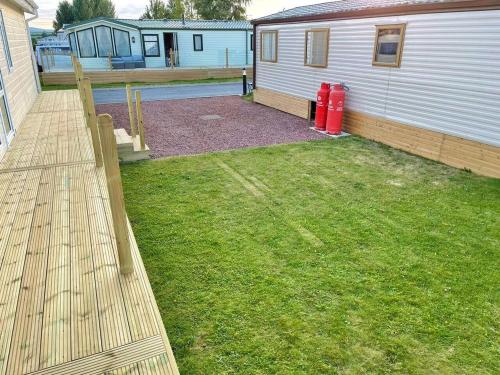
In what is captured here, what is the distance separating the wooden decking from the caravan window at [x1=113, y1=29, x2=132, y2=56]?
735 inches

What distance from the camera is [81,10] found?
45531 millimetres

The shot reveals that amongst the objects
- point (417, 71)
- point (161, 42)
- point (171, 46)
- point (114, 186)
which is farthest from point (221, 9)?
point (114, 186)

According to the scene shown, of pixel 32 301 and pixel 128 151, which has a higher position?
pixel 32 301

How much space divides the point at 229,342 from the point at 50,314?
121 cm

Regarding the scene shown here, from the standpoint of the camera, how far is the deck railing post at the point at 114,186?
7.54 ft

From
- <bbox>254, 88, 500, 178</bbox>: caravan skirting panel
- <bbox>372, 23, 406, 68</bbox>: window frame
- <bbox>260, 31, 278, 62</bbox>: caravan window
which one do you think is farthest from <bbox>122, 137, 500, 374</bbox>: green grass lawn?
<bbox>260, 31, 278, 62</bbox>: caravan window

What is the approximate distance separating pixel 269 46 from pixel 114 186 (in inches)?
408

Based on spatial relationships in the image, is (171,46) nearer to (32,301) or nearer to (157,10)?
(32,301)

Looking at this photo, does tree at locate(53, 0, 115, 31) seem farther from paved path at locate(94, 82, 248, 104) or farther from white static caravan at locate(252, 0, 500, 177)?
white static caravan at locate(252, 0, 500, 177)

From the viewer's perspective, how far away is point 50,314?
2359 millimetres

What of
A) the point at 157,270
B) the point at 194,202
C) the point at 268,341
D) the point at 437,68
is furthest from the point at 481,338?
the point at 437,68

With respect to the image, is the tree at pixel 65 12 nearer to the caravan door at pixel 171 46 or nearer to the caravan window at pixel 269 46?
the caravan door at pixel 171 46

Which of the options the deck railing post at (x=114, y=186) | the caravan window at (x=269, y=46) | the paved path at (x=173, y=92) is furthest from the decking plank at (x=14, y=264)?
the paved path at (x=173, y=92)

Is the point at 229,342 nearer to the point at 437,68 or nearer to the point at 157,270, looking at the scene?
the point at 157,270
